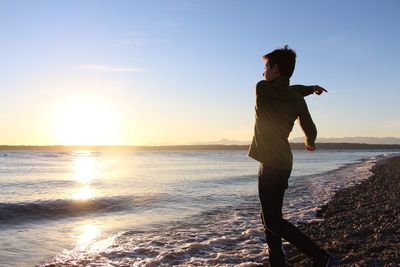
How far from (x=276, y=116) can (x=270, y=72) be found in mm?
503

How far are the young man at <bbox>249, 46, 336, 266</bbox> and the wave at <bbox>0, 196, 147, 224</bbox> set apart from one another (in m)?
10.5

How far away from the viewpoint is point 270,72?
4.46m

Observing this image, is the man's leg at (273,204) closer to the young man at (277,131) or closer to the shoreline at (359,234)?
the young man at (277,131)

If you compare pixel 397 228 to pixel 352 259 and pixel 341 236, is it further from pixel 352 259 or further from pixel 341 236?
pixel 352 259

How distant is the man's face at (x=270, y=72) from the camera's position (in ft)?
14.5

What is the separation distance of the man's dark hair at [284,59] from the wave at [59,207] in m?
11.0

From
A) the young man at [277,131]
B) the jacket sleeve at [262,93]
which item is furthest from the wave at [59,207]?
the jacket sleeve at [262,93]

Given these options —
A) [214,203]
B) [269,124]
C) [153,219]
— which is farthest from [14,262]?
[214,203]

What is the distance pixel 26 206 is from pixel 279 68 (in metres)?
13.4

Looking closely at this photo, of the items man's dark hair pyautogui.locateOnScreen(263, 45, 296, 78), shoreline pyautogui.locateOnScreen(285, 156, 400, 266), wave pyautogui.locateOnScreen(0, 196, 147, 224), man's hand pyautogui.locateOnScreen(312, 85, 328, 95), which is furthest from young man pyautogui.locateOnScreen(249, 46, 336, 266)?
wave pyautogui.locateOnScreen(0, 196, 147, 224)

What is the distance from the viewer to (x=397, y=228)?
7457 mm

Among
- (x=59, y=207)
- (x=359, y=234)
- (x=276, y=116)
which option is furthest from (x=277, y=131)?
(x=59, y=207)

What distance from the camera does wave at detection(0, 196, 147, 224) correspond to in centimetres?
1349

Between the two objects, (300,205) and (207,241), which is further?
(300,205)
